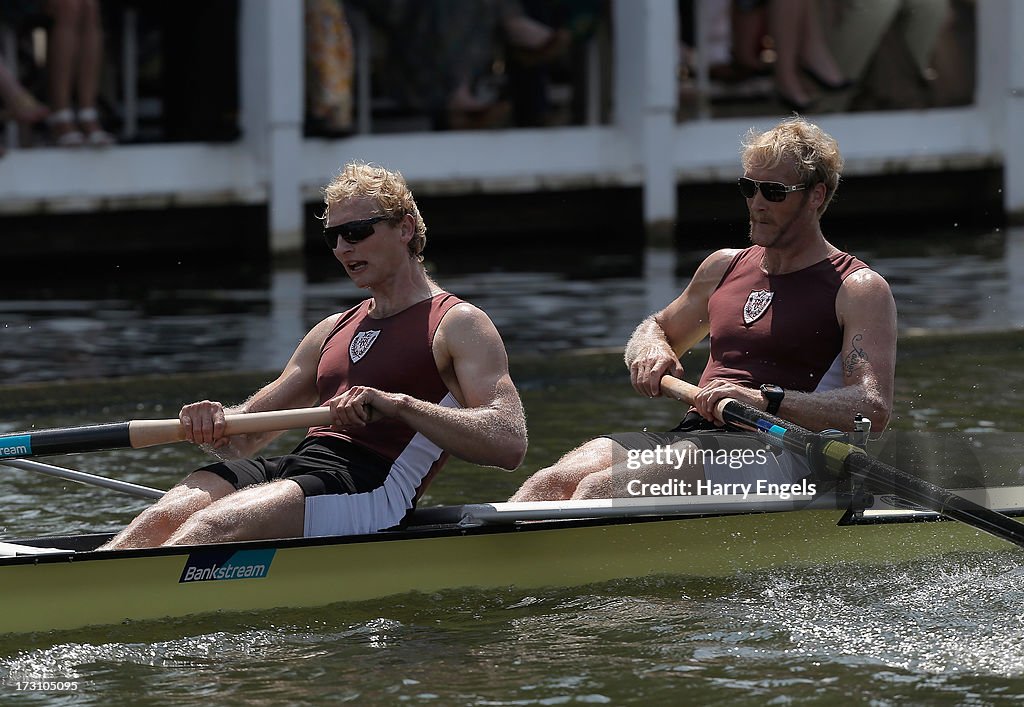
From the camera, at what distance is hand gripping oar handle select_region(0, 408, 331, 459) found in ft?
19.6

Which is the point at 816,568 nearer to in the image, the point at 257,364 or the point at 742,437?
the point at 742,437

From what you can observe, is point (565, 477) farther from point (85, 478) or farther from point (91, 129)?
point (91, 129)

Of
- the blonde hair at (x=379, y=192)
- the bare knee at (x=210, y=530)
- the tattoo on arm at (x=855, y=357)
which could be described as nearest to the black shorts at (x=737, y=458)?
the tattoo on arm at (x=855, y=357)

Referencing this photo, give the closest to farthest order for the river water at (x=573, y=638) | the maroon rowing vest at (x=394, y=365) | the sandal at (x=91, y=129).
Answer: the river water at (x=573, y=638)
the maroon rowing vest at (x=394, y=365)
the sandal at (x=91, y=129)

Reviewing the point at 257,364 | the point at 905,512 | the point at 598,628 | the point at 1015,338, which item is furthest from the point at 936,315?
the point at 598,628

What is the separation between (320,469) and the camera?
5.96 meters

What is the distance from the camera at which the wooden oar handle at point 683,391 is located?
620 centimetres

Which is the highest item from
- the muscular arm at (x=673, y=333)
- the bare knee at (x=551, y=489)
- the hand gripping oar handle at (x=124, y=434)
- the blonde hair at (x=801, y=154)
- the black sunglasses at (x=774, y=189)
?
the blonde hair at (x=801, y=154)

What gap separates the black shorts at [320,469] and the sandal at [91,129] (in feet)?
29.9

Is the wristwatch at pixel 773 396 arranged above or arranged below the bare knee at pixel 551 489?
above

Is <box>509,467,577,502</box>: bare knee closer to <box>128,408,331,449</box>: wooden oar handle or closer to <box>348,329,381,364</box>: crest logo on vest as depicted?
<box>348,329,381,364</box>: crest logo on vest

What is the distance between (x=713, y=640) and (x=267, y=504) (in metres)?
1.41

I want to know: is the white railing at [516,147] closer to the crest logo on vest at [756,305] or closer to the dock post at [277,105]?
the dock post at [277,105]

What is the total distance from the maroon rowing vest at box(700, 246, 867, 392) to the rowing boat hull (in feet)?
1.63
